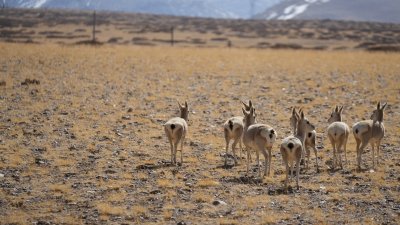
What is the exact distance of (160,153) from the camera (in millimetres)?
17828

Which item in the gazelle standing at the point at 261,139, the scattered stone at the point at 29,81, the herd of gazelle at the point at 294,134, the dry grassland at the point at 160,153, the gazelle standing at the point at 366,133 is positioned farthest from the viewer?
the scattered stone at the point at 29,81

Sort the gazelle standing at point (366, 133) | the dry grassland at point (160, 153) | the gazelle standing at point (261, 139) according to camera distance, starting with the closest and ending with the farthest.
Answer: the dry grassland at point (160, 153) → the gazelle standing at point (261, 139) → the gazelle standing at point (366, 133)

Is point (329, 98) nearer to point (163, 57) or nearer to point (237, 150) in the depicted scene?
point (237, 150)

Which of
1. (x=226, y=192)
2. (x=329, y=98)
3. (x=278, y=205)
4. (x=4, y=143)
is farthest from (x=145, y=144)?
(x=329, y=98)

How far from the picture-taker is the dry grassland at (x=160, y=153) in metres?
12.1

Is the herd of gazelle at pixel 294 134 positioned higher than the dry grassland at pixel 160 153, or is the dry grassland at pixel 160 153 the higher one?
the herd of gazelle at pixel 294 134

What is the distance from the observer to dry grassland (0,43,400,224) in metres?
12.1

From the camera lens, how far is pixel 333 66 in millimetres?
48375

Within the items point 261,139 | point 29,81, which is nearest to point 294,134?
point 261,139

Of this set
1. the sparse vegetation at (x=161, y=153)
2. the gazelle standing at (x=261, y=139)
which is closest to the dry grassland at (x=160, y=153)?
the sparse vegetation at (x=161, y=153)

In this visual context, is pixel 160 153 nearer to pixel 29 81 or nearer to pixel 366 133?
pixel 366 133

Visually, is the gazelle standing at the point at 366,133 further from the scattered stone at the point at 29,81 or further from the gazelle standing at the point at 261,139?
the scattered stone at the point at 29,81

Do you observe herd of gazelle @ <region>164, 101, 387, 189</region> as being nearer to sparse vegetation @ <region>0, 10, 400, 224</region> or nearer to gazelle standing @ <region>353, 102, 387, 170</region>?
gazelle standing @ <region>353, 102, 387, 170</region>

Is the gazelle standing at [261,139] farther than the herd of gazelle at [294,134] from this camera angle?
No
